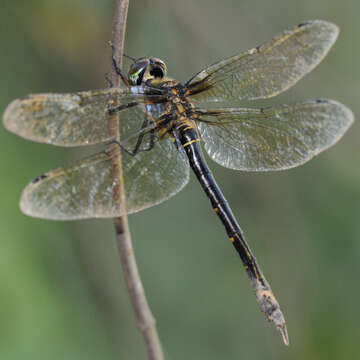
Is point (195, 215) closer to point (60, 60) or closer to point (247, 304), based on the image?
point (247, 304)

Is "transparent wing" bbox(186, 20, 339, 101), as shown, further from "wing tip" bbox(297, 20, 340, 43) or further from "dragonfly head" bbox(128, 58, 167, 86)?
"dragonfly head" bbox(128, 58, 167, 86)

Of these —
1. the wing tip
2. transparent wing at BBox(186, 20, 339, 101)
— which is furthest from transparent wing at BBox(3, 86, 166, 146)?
the wing tip

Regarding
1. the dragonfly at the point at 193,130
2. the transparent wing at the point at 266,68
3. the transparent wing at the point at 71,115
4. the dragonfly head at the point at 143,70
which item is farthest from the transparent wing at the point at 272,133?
the transparent wing at the point at 71,115

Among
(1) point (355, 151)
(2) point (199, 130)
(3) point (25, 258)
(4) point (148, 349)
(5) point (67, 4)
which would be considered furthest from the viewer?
(1) point (355, 151)

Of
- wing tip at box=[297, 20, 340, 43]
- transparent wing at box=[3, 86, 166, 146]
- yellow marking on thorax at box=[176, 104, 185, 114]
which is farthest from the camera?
yellow marking on thorax at box=[176, 104, 185, 114]

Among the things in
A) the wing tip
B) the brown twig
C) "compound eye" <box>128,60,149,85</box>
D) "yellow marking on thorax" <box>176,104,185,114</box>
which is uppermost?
"compound eye" <box>128,60,149,85</box>

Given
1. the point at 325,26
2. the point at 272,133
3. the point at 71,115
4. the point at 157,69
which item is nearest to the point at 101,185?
the point at 71,115

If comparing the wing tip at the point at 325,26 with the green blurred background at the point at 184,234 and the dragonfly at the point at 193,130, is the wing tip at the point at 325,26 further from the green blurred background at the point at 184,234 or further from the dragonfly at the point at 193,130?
the green blurred background at the point at 184,234

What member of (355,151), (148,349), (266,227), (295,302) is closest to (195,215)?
(266,227)
